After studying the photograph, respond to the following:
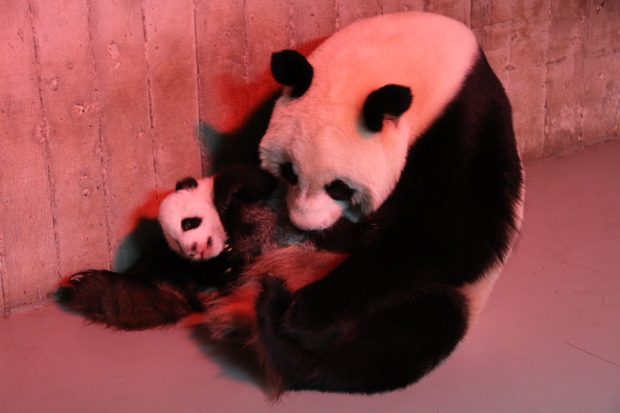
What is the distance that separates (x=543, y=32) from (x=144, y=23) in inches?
85.5

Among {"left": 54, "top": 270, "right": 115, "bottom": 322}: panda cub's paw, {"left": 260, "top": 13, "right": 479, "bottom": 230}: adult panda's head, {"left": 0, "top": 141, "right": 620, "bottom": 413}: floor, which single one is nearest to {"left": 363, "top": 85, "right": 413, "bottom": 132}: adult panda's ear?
{"left": 260, "top": 13, "right": 479, "bottom": 230}: adult panda's head

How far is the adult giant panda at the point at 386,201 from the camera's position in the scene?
1.91m

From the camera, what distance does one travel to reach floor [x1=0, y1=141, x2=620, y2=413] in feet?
6.33

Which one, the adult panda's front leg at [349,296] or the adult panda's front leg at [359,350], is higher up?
the adult panda's front leg at [349,296]

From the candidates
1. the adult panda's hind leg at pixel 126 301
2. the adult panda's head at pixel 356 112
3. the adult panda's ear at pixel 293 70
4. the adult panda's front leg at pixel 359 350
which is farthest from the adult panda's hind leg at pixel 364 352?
the adult panda's ear at pixel 293 70

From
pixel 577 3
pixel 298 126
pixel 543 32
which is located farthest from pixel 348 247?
pixel 577 3

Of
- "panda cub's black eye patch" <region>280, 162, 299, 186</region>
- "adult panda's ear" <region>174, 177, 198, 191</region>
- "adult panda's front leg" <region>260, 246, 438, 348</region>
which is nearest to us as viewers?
"adult panda's front leg" <region>260, 246, 438, 348</region>

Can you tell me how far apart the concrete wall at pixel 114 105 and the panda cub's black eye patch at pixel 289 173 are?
0.63 meters

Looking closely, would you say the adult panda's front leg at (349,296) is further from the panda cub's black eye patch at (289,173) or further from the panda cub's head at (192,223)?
the panda cub's head at (192,223)

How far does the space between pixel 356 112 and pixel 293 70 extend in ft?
0.80

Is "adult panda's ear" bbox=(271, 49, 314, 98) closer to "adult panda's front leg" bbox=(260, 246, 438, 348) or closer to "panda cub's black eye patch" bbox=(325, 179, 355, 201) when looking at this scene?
"panda cub's black eye patch" bbox=(325, 179, 355, 201)

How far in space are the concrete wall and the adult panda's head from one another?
0.53 meters

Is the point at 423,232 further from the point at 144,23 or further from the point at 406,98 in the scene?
the point at 144,23

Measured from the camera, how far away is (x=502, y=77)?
3.32m
